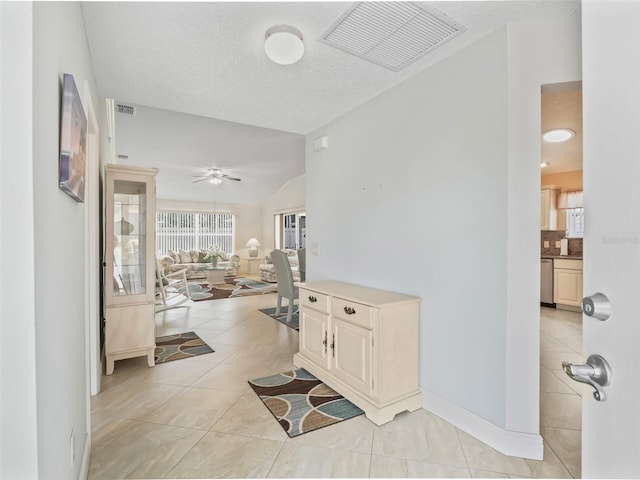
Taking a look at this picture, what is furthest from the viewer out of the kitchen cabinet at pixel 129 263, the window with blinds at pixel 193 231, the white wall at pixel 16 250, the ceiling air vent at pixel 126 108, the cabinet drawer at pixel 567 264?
the window with blinds at pixel 193 231

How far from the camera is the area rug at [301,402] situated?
210 cm

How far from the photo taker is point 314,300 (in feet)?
8.98

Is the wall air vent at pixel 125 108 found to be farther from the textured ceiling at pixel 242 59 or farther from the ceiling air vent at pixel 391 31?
the ceiling air vent at pixel 391 31

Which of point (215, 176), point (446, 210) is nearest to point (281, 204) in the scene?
point (215, 176)

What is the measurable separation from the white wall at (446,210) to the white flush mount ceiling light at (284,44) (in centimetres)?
101

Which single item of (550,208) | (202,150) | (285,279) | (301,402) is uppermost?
(202,150)

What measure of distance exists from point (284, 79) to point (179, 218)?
8477mm

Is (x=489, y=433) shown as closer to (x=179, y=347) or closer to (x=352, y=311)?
(x=352, y=311)

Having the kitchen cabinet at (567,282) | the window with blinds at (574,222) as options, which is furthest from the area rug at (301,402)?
the window with blinds at (574,222)

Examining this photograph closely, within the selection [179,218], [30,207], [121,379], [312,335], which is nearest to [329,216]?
[312,335]

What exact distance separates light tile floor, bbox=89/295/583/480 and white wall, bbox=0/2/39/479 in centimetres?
112

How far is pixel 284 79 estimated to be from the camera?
8.03 feet

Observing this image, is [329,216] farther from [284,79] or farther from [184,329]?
[184,329]

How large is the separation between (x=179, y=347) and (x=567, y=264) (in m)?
5.84
